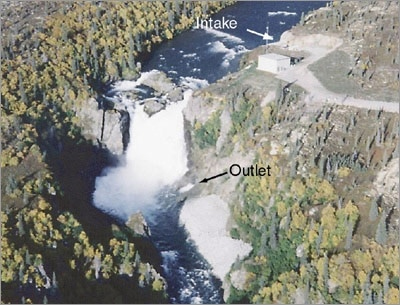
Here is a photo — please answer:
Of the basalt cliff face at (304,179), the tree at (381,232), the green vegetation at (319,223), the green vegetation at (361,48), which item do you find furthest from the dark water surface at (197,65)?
the tree at (381,232)

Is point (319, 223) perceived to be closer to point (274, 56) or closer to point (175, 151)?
point (175, 151)

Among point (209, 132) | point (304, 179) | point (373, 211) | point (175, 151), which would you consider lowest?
point (175, 151)

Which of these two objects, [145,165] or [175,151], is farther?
[175,151]

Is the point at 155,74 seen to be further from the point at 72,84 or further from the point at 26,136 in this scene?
the point at 26,136

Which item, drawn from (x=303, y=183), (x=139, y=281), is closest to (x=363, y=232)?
(x=303, y=183)

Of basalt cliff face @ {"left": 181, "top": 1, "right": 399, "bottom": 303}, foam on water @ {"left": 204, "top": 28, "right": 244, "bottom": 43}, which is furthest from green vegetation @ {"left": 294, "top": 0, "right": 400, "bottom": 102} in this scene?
foam on water @ {"left": 204, "top": 28, "right": 244, "bottom": 43}

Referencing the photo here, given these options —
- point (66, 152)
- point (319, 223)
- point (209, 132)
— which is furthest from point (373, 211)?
point (66, 152)

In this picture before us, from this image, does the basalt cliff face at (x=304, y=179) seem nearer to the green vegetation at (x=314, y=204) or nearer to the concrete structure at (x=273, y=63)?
the green vegetation at (x=314, y=204)
